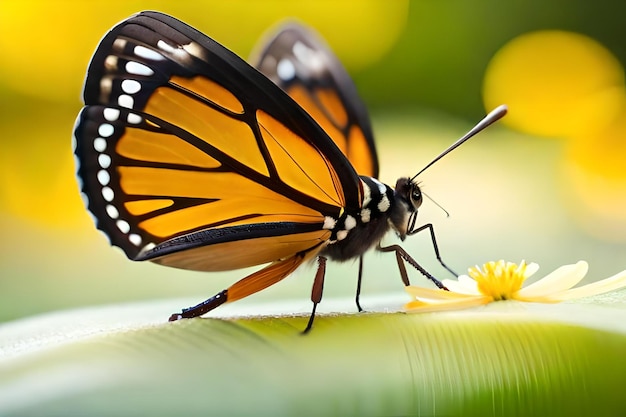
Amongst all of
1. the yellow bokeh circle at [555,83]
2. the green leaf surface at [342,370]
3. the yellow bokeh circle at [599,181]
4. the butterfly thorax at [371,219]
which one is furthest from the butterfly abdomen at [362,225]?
the yellow bokeh circle at [555,83]

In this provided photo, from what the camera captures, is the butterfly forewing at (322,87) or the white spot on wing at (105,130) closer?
the white spot on wing at (105,130)

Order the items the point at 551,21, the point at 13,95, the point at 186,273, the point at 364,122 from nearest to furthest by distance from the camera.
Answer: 1. the point at 364,122
2. the point at 186,273
3. the point at 13,95
4. the point at 551,21

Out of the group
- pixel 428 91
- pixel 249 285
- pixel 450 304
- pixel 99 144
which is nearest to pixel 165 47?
pixel 99 144

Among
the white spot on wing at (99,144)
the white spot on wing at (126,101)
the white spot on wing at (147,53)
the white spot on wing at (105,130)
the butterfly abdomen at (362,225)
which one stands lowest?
the butterfly abdomen at (362,225)

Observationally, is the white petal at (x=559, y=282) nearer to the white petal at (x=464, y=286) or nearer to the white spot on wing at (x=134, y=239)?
the white petal at (x=464, y=286)

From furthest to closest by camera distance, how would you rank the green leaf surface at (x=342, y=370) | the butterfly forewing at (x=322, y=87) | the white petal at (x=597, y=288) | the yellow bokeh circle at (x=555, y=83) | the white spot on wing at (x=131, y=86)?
the yellow bokeh circle at (x=555, y=83) → the butterfly forewing at (x=322, y=87) → the white spot on wing at (x=131, y=86) → the white petal at (x=597, y=288) → the green leaf surface at (x=342, y=370)

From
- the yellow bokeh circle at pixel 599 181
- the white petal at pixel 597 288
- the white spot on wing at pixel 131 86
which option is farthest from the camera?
the yellow bokeh circle at pixel 599 181

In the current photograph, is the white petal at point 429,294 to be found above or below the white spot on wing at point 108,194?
below

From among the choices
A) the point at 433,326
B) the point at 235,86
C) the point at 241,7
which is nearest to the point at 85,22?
the point at 241,7

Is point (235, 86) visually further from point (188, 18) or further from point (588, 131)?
point (588, 131)
